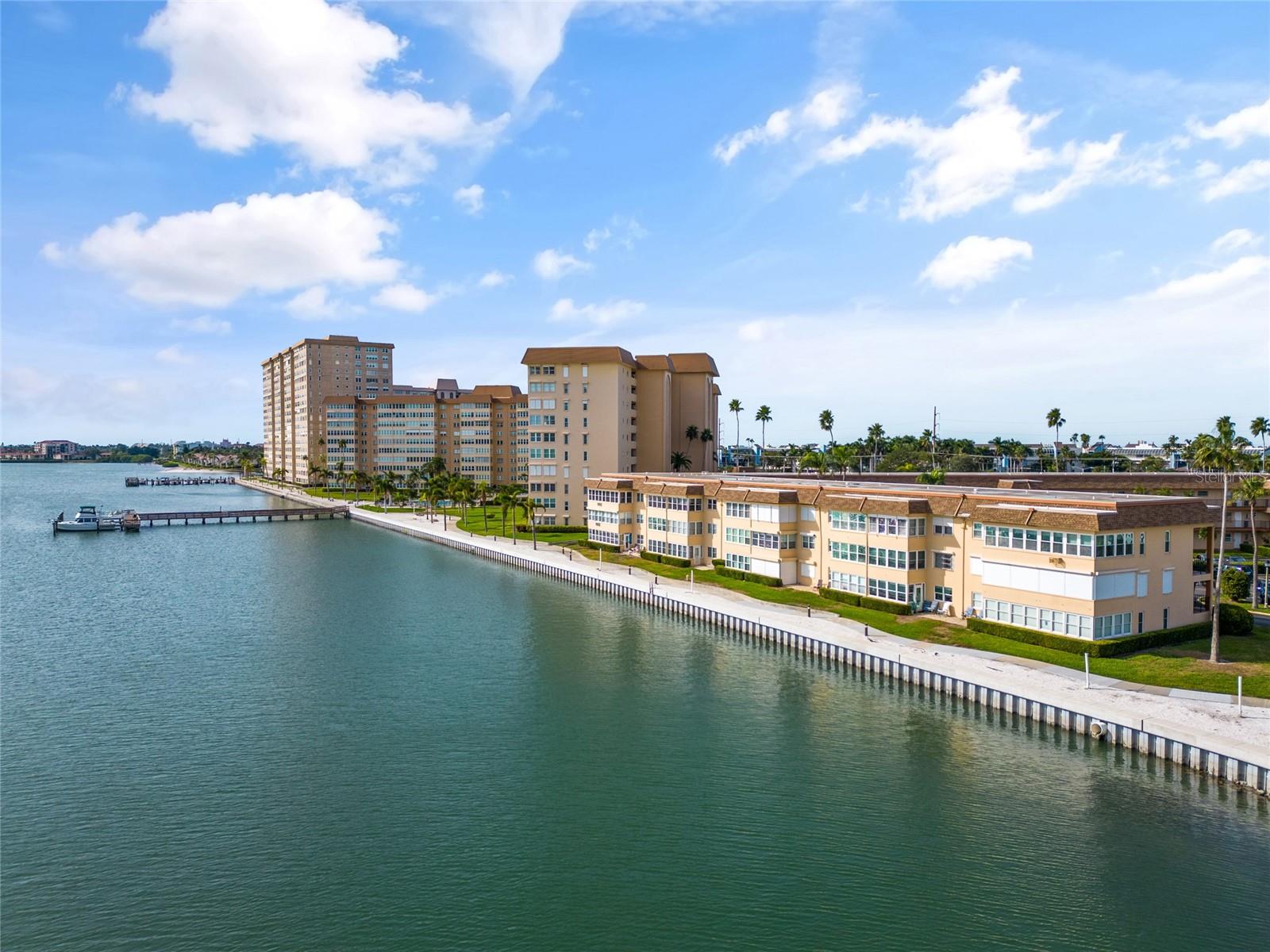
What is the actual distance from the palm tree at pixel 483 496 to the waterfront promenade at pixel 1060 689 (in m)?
62.6

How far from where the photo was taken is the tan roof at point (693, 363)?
125062 mm

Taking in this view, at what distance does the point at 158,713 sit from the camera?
41375mm

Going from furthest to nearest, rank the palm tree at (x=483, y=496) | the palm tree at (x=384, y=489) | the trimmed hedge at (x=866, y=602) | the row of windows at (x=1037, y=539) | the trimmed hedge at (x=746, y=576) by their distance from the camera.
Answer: the palm tree at (x=384, y=489), the palm tree at (x=483, y=496), the trimmed hedge at (x=746, y=576), the trimmed hedge at (x=866, y=602), the row of windows at (x=1037, y=539)

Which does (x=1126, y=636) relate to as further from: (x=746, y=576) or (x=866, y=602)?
(x=746, y=576)

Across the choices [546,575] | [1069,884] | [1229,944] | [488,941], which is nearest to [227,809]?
[488,941]

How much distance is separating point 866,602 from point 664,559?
27.5 metres

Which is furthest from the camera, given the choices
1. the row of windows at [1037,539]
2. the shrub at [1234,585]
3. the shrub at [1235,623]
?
the shrub at [1234,585]

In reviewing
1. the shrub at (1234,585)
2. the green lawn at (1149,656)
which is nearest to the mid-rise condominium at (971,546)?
the green lawn at (1149,656)

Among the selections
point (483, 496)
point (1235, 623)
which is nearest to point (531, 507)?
point (483, 496)

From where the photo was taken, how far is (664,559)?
83062 mm

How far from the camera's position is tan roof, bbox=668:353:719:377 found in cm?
12506

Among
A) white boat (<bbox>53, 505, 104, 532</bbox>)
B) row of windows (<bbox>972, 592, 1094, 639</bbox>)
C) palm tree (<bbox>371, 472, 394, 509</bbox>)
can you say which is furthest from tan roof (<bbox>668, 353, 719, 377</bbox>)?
white boat (<bbox>53, 505, 104, 532</bbox>)

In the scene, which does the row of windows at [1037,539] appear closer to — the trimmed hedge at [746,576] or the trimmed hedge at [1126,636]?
the trimmed hedge at [1126,636]

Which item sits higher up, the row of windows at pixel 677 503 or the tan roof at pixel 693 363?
the tan roof at pixel 693 363
